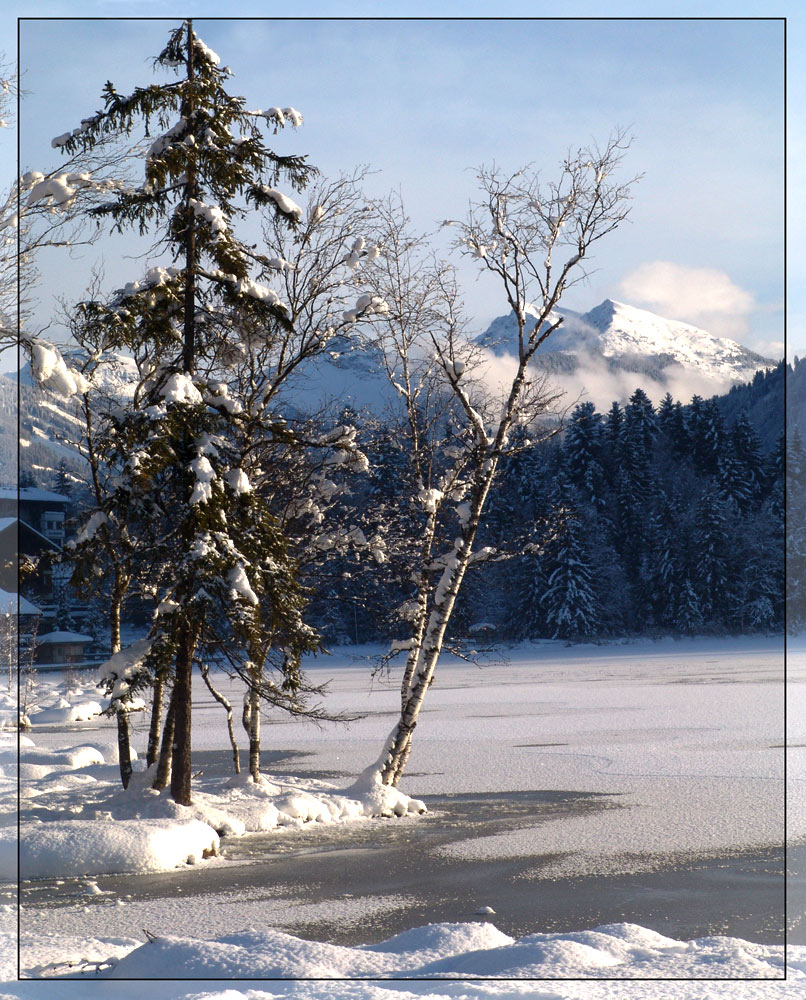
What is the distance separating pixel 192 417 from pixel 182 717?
1907mm

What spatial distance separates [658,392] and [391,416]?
8.64 ft

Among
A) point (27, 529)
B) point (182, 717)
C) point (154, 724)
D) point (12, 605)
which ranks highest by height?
point (27, 529)

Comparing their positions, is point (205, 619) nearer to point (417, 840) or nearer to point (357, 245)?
point (417, 840)

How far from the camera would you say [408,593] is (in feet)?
28.5

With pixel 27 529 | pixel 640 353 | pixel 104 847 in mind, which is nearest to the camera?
pixel 104 847

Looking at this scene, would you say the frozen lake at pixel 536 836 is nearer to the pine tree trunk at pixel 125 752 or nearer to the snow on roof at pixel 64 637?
the pine tree trunk at pixel 125 752

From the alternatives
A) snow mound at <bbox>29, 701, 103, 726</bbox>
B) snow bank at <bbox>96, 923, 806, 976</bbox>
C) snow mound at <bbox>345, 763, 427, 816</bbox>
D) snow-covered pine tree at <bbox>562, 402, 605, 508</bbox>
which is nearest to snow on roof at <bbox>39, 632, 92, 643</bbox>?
snow mound at <bbox>345, 763, 427, 816</bbox>

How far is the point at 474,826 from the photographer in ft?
22.9

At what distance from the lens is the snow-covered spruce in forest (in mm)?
5422

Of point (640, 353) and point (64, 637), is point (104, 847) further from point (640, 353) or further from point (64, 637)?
point (640, 353)

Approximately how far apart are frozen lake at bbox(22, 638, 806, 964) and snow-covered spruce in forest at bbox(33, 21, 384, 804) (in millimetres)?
1251

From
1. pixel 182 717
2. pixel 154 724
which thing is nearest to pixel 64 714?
pixel 154 724

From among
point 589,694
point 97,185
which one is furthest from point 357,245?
point 589,694

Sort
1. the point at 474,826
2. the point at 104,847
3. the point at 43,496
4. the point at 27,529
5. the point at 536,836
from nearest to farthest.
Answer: the point at 104,847
the point at 43,496
the point at 536,836
the point at 27,529
the point at 474,826
